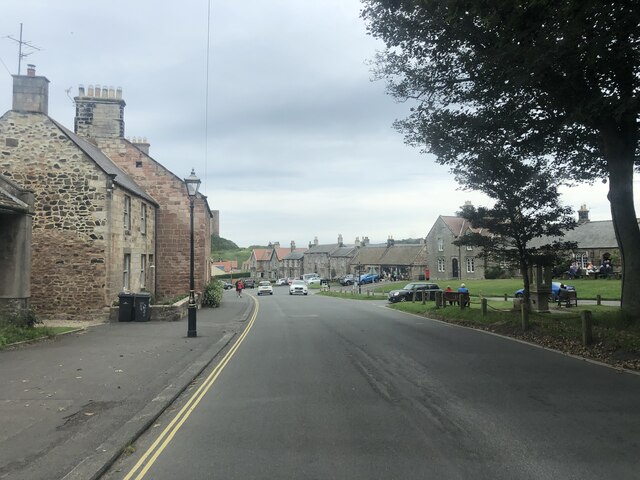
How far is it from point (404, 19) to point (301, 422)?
10.5 metres

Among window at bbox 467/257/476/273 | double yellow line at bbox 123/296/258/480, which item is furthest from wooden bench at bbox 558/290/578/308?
window at bbox 467/257/476/273

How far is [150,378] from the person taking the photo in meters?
8.77

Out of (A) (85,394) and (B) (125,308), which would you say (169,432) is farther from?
(B) (125,308)

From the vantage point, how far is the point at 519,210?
679 inches

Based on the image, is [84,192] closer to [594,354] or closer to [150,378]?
[150,378]

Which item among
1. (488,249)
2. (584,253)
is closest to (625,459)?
(488,249)

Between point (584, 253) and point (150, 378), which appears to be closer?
point (150, 378)

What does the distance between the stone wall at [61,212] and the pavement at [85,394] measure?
4.97 meters

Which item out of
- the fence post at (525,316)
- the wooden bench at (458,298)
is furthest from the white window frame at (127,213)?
the fence post at (525,316)

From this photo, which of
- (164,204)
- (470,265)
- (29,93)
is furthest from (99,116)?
(470,265)

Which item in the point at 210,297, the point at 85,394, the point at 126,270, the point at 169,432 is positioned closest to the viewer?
the point at 169,432

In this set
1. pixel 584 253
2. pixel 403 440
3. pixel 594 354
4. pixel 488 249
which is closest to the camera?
pixel 403 440

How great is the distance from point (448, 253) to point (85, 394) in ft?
206

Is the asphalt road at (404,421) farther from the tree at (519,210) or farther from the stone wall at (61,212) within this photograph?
the stone wall at (61,212)
